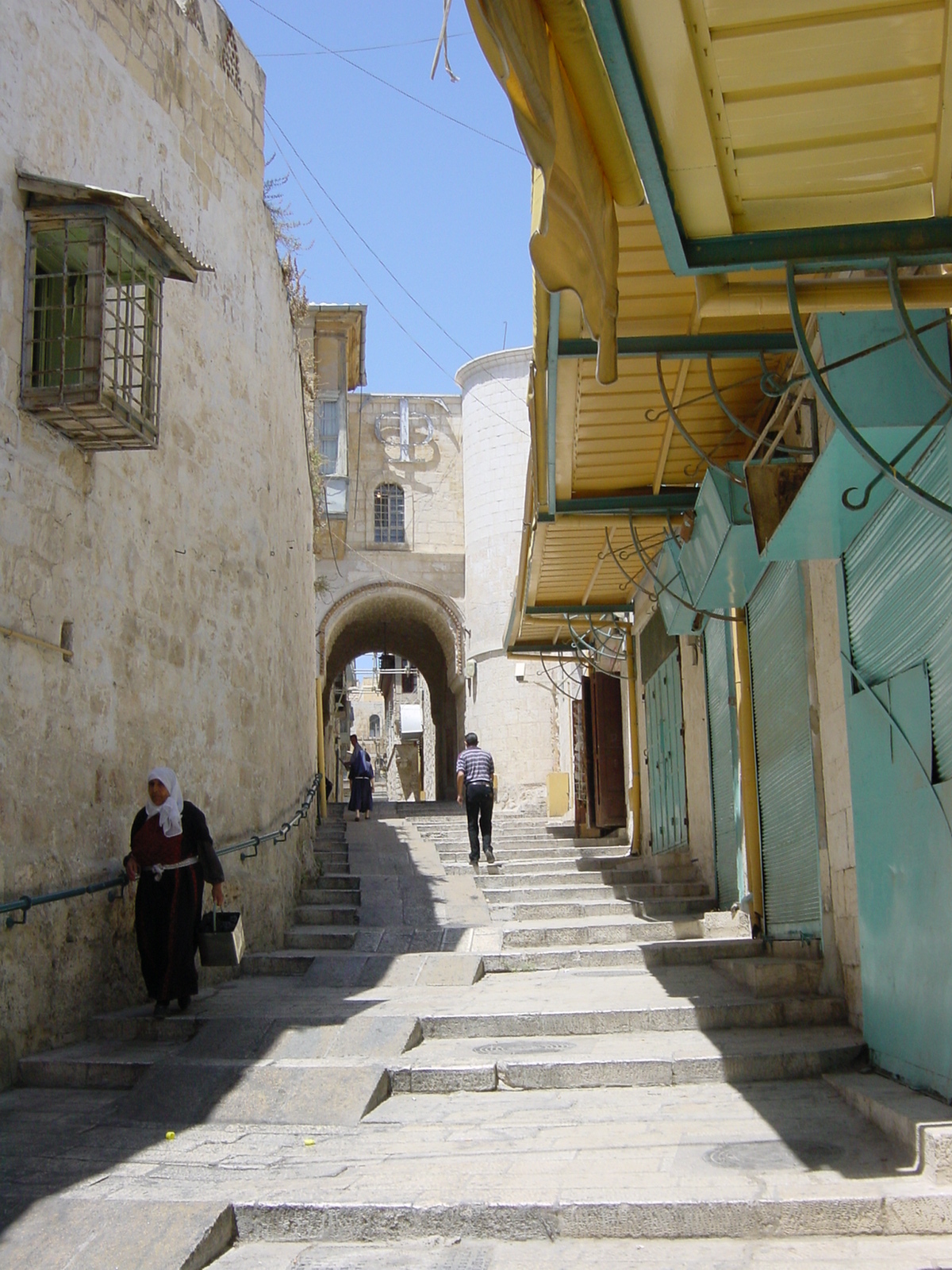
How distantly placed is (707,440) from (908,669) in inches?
113

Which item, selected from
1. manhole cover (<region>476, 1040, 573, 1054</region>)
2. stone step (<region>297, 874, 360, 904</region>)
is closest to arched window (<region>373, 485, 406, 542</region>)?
stone step (<region>297, 874, 360, 904</region>)

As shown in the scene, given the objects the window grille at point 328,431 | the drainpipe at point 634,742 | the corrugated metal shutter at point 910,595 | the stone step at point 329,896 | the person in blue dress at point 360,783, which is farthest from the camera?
the window grille at point 328,431

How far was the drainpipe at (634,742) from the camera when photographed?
1257cm

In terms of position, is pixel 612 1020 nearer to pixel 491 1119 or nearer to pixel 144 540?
pixel 491 1119

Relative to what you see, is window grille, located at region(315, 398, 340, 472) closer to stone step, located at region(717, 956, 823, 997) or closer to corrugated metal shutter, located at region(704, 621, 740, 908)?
corrugated metal shutter, located at region(704, 621, 740, 908)

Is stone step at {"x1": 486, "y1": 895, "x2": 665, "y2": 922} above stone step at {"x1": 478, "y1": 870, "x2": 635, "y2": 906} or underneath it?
underneath

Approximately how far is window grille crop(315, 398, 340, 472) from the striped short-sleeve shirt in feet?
35.0

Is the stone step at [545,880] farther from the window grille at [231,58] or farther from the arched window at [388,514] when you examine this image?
the arched window at [388,514]

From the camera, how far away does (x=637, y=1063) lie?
5.43m

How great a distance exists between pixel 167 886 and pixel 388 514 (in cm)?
1818

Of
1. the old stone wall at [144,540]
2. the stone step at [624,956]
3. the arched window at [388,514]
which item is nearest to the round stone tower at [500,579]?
the arched window at [388,514]

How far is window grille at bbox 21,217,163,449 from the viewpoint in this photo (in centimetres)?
617

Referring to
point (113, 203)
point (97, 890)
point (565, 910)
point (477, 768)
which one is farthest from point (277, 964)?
point (113, 203)

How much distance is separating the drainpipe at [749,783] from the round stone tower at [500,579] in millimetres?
13493
